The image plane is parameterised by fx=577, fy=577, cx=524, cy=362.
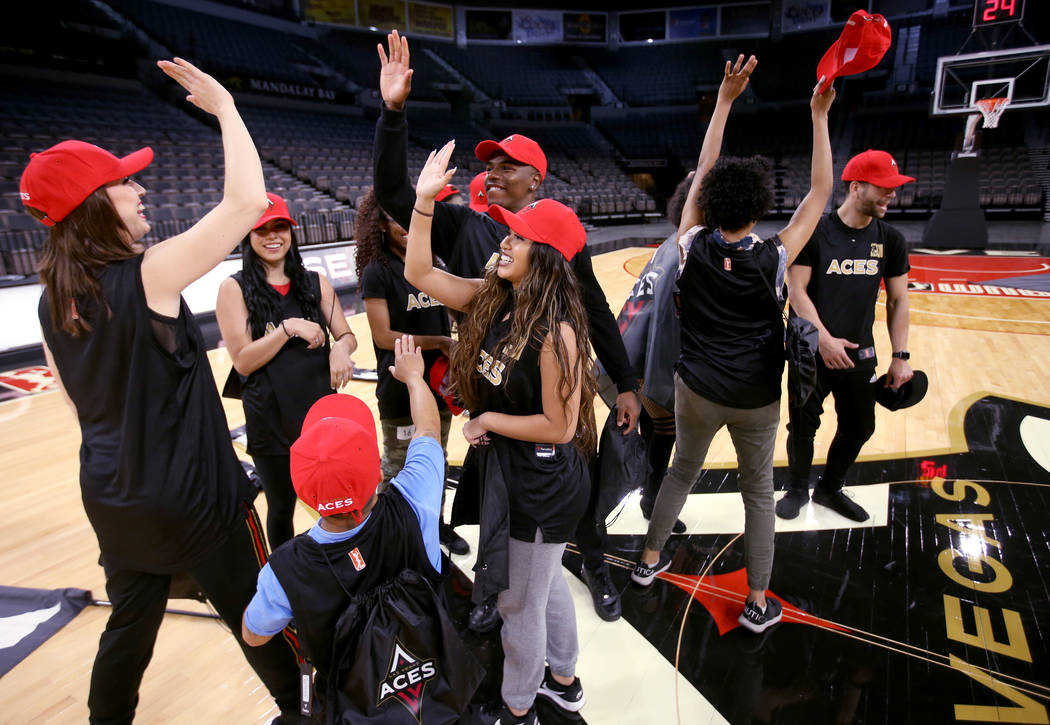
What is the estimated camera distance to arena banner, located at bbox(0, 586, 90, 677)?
84.7 inches

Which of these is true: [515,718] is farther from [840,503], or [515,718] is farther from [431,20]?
[431,20]

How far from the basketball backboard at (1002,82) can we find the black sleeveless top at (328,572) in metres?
13.0

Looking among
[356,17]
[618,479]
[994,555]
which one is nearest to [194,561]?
[618,479]

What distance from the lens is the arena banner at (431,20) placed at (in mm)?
20734

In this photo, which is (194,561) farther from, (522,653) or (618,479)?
(618,479)

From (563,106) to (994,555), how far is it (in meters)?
22.3

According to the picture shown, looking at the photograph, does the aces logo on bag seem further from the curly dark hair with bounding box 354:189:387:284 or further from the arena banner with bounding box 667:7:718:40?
the arena banner with bounding box 667:7:718:40

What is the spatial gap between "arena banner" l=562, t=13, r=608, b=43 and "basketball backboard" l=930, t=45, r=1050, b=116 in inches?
599

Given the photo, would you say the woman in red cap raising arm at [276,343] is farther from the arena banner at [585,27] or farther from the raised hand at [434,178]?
the arena banner at [585,27]

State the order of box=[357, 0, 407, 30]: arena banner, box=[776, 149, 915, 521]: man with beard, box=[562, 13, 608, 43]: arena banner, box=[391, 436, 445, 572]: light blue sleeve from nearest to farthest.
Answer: box=[391, 436, 445, 572]: light blue sleeve < box=[776, 149, 915, 521]: man with beard < box=[357, 0, 407, 30]: arena banner < box=[562, 13, 608, 43]: arena banner

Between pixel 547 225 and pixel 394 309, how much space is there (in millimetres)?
1103

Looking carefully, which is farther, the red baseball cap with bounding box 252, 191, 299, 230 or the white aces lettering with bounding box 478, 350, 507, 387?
the red baseball cap with bounding box 252, 191, 299, 230

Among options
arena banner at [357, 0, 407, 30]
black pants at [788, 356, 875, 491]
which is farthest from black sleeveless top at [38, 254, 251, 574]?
arena banner at [357, 0, 407, 30]

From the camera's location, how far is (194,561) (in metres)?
1.47
